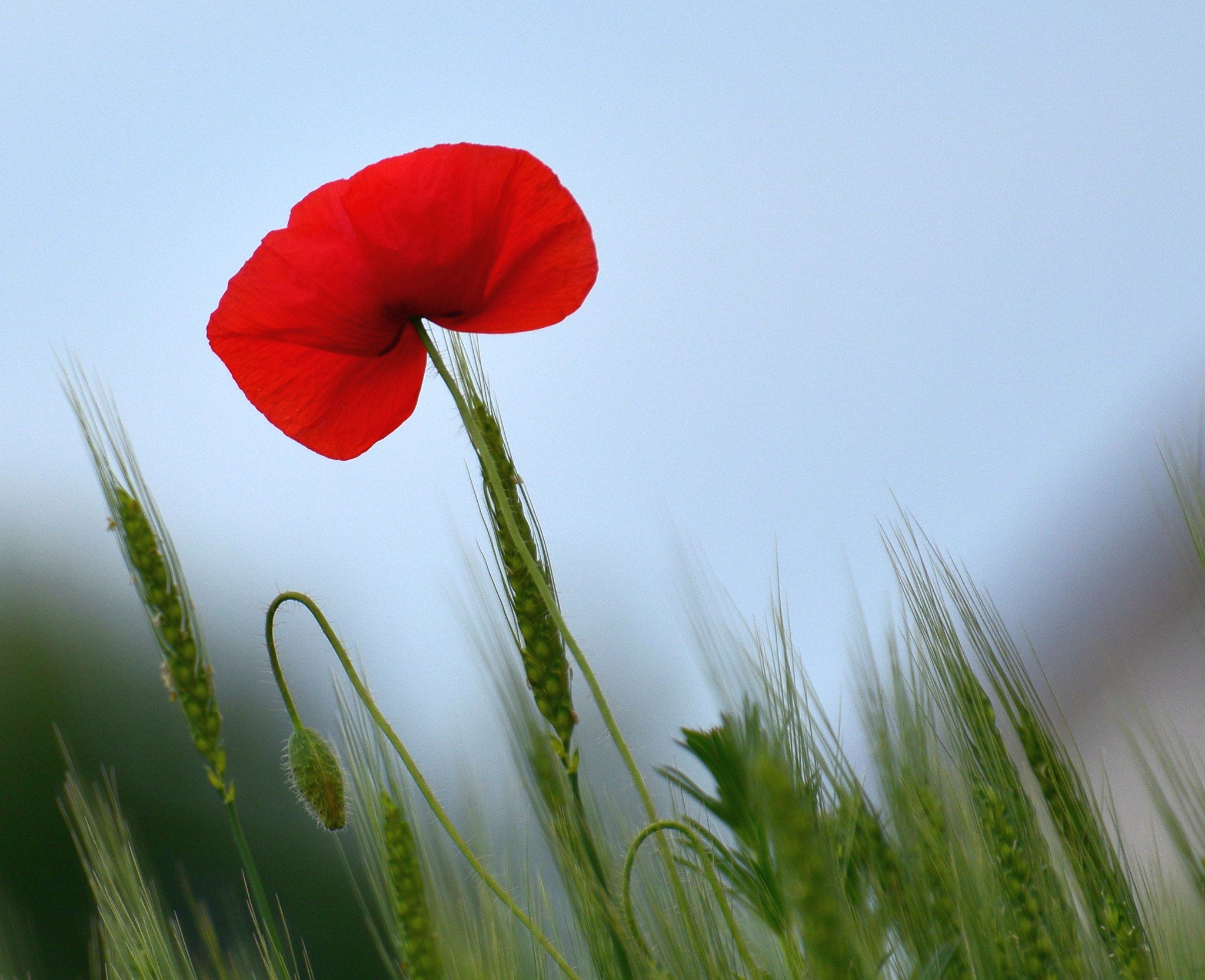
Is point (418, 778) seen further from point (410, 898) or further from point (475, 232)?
point (475, 232)

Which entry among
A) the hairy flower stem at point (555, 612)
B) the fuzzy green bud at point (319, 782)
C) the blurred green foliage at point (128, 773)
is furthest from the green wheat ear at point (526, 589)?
the blurred green foliage at point (128, 773)

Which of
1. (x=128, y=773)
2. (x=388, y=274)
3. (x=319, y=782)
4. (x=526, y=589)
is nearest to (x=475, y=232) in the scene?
(x=388, y=274)

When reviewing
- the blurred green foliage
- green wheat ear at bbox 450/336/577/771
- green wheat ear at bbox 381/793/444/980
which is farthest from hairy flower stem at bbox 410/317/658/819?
the blurred green foliage

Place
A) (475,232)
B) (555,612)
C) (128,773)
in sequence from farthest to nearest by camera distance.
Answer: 1. (128,773)
2. (475,232)
3. (555,612)

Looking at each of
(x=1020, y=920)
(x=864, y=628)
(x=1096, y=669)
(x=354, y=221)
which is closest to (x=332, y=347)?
(x=354, y=221)

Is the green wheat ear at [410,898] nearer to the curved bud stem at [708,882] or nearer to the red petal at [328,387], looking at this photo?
the curved bud stem at [708,882]
